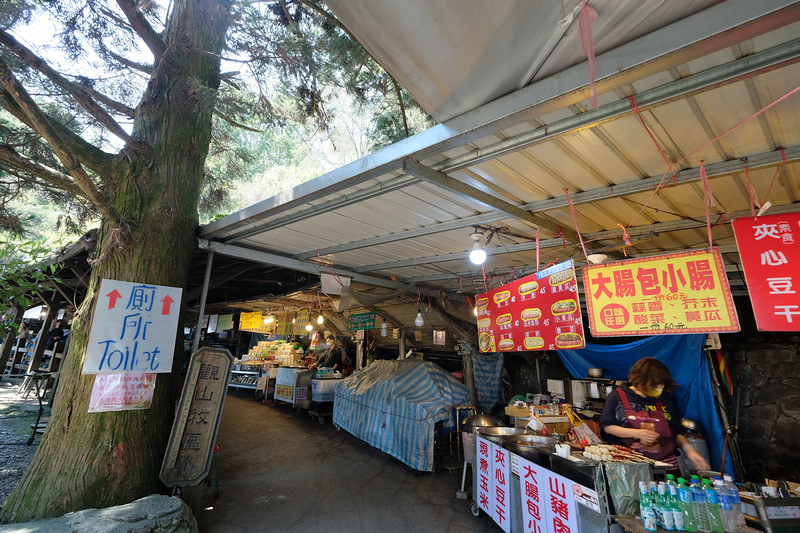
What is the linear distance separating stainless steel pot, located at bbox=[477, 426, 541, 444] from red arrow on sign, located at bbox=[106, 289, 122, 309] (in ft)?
17.4

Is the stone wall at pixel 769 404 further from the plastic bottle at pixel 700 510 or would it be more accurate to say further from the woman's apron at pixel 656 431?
the plastic bottle at pixel 700 510

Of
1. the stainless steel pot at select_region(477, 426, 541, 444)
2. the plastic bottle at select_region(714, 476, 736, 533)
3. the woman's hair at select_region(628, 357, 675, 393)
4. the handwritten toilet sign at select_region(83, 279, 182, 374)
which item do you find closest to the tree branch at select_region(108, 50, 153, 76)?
the handwritten toilet sign at select_region(83, 279, 182, 374)

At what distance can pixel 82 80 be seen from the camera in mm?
5457

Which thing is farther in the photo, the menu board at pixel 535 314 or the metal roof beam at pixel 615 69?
the menu board at pixel 535 314

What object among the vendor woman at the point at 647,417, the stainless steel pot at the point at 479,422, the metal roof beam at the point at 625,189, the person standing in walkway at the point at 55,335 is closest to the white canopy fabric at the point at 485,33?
the metal roof beam at the point at 625,189

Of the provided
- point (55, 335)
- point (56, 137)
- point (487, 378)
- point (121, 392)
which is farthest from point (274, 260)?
point (55, 335)

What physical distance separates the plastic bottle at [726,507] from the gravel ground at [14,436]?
25.7 ft

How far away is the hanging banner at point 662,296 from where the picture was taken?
318 centimetres

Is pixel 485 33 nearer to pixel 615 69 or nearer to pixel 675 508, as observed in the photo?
pixel 615 69

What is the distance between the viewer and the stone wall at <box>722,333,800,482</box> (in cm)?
580

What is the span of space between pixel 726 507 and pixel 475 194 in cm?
347

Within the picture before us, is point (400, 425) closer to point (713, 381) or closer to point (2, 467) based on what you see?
point (713, 381)

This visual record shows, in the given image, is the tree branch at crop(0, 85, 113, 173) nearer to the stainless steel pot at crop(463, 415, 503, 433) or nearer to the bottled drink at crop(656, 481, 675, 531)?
the stainless steel pot at crop(463, 415, 503, 433)

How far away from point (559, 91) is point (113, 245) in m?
5.28
